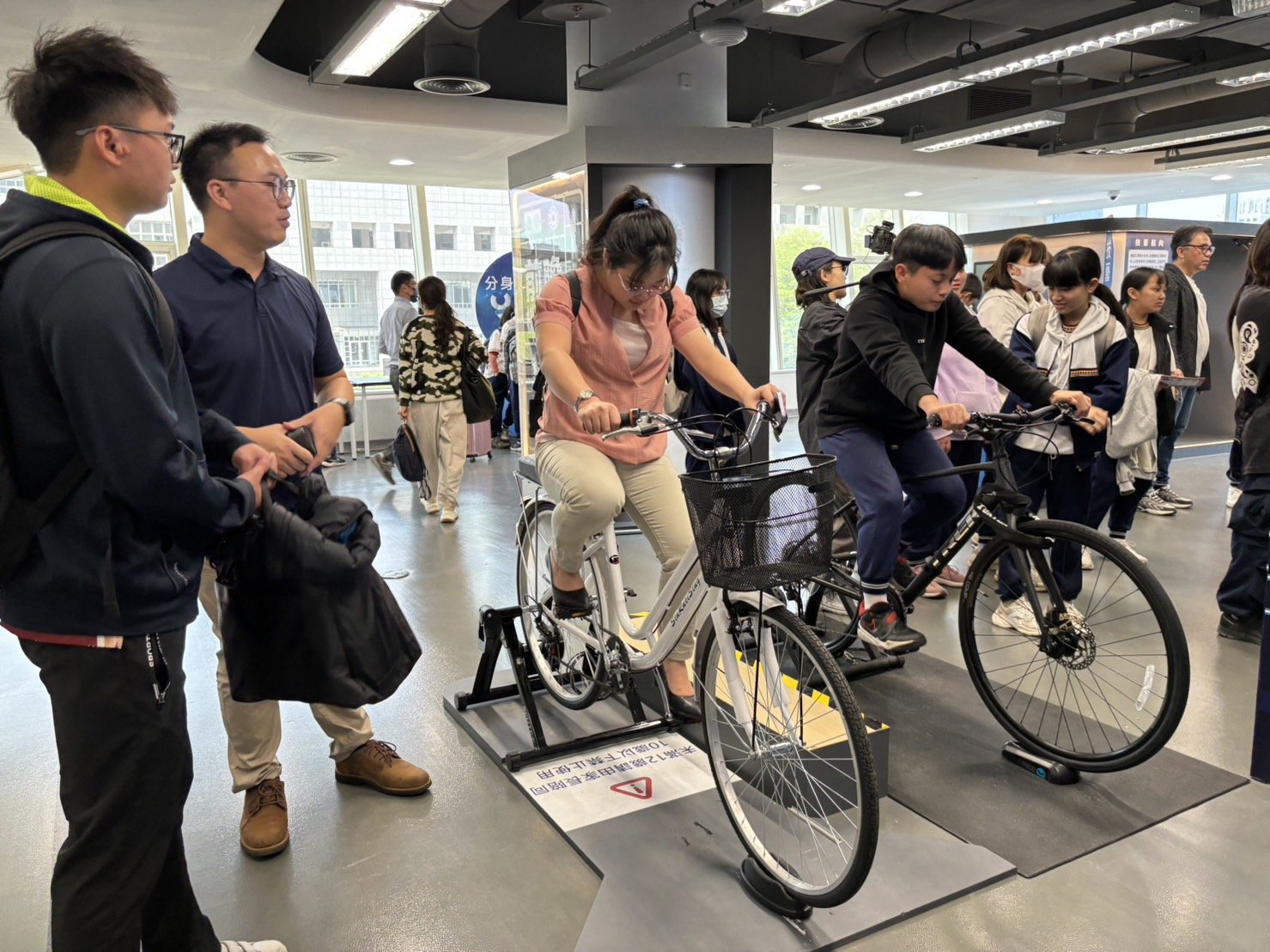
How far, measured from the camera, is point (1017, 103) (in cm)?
1076

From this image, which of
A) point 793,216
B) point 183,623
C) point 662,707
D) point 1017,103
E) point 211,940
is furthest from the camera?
point 793,216

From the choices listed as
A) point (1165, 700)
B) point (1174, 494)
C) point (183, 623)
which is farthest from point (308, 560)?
point (1174, 494)

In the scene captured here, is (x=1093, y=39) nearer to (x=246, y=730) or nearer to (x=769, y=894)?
(x=769, y=894)

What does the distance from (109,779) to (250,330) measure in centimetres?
121

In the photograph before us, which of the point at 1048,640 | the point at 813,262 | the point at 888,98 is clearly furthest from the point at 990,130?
the point at 1048,640

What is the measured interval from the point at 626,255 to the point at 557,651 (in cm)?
150

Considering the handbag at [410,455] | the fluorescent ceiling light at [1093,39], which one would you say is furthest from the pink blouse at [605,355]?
the fluorescent ceiling light at [1093,39]

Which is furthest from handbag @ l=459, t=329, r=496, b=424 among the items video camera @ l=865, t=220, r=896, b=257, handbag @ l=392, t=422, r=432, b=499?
video camera @ l=865, t=220, r=896, b=257

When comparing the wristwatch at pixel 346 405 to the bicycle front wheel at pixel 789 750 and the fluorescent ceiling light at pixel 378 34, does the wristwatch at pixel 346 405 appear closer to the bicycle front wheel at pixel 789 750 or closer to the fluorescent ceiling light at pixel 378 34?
the bicycle front wheel at pixel 789 750

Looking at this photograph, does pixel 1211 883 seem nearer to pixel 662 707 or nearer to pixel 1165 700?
pixel 1165 700

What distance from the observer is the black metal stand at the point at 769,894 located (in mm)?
2152

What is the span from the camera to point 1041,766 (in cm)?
282

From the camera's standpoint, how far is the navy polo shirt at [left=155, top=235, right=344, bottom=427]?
7.30 feet

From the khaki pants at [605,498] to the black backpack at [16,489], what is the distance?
143cm
